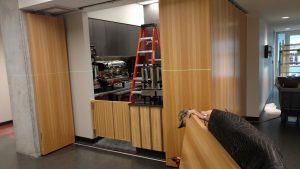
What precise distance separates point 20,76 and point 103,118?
4.92ft

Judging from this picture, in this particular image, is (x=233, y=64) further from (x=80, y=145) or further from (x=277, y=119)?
(x=80, y=145)

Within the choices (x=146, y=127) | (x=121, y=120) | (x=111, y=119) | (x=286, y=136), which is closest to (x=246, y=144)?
(x=146, y=127)

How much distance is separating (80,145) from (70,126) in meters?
0.40

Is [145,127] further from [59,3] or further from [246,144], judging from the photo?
[246,144]

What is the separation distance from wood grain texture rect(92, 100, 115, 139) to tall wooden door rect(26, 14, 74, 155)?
513 mm

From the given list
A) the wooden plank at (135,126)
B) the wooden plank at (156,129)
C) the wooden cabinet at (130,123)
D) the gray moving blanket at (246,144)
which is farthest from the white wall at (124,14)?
the gray moving blanket at (246,144)

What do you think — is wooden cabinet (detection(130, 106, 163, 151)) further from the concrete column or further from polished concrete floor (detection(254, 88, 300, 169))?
polished concrete floor (detection(254, 88, 300, 169))

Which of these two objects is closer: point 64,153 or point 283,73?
point 64,153

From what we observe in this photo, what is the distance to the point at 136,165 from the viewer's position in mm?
3242

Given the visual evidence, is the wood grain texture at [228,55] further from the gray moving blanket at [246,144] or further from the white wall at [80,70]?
the white wall at [80,70]

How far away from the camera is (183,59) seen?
2852mm

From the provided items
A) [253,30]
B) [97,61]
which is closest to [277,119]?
[253,30]

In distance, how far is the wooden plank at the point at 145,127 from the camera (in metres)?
3.37

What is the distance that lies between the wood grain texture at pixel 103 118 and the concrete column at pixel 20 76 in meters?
0.97
